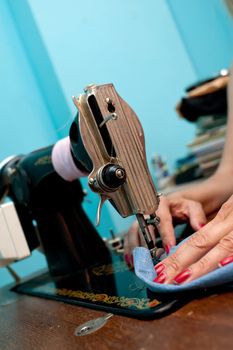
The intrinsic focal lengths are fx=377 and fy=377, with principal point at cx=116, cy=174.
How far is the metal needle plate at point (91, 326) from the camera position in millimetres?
547

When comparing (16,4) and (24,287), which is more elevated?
(16,4)

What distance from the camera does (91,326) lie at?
1.85 feet

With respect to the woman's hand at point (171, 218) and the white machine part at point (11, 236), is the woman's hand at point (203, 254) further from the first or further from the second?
the white machine part at point (11, 236)

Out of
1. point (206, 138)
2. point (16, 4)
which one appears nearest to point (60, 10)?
point (16, 4)

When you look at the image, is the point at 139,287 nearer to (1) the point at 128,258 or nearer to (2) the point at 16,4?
(1) the point at 128,258

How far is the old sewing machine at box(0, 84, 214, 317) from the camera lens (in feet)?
2.18

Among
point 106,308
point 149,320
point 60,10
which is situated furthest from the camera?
point 60,10

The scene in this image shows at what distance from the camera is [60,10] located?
64.9 inches

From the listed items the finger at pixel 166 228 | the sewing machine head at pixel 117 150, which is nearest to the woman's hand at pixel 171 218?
the finger at pixel 166 228

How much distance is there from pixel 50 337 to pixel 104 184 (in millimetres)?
257

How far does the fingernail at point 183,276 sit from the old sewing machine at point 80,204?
0.03m

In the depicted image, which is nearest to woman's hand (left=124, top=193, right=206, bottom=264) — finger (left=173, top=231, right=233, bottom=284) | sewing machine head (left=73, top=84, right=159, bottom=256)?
sewing machine head (left=73, top=84, right=159, bottom=256)

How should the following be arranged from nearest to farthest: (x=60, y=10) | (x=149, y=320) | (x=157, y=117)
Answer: (x=149, y=320), (x=60, y=10), (x=157, y=117)

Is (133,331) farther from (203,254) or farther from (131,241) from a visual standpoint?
(131,241)
